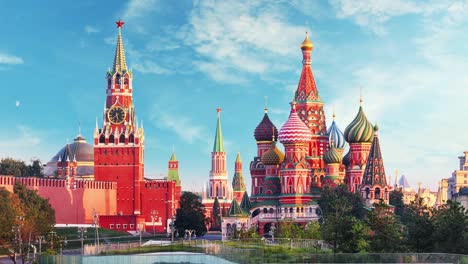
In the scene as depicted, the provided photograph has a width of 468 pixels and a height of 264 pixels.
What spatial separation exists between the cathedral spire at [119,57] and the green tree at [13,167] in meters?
16.7

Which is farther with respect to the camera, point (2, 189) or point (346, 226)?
point (2, 189)

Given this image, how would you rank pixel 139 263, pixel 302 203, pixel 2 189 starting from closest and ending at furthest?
pixel 139 263 < pixel 2 189 < pixel 302 203

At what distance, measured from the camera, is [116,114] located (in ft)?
417

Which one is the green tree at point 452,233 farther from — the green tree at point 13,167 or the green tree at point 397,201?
the green tree at point 13,167

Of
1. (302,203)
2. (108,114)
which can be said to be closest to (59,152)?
(108,114)

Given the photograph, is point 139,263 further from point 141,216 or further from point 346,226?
point 141,216

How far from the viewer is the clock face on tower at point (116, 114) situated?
416 feet

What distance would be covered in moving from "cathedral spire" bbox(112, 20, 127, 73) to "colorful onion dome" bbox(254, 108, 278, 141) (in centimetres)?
2188

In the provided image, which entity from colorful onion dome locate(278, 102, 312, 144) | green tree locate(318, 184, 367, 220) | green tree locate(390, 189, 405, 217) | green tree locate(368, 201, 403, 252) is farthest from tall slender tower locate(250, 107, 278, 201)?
green tree locate(368, 201, 403, 252)

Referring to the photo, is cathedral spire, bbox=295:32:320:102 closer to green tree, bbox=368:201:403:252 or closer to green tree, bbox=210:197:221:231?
green tree, bbox=210:197:221:231

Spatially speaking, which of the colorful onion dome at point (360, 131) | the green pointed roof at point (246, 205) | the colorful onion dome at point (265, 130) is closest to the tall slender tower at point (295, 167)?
the green pointed roof at point (246, 205)

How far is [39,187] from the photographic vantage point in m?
106

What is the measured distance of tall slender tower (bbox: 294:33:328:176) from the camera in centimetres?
11206

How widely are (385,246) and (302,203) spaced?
43.6 m
